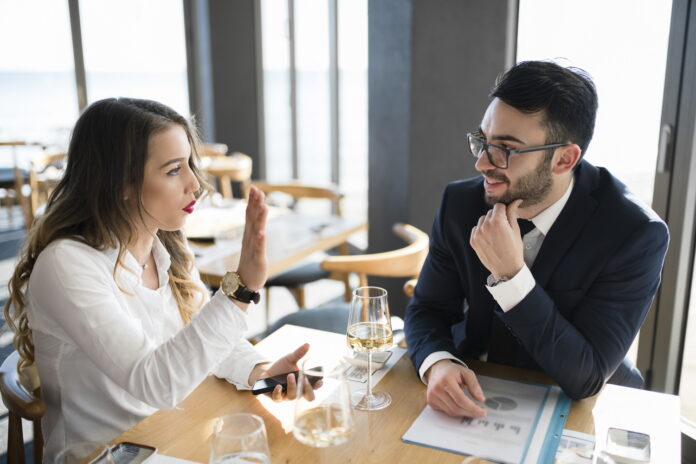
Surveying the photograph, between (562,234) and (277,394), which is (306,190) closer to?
(562,234)

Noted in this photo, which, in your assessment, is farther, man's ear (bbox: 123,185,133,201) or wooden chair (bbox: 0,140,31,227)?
wooden chair (bbox: 0,140,31,227)

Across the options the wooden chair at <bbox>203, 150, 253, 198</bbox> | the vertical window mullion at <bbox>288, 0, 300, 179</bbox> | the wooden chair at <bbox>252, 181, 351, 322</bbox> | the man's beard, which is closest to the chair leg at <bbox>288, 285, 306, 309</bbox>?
the wooden chair at <bbox>252, 181, 351, 322</bbox>

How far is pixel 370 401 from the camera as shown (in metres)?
1.22

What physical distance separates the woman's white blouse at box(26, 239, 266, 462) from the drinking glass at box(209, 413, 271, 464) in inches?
15.7

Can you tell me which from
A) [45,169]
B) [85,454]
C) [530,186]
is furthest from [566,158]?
[45,169]

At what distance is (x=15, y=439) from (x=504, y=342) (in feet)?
4.12

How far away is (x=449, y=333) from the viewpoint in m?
1.57

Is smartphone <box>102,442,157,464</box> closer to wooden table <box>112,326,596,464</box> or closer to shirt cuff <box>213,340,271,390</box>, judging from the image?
wooden table <box>112,326,596,464</box>

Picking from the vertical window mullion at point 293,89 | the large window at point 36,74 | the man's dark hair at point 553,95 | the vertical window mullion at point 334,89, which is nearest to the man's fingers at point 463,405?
the man's dark hair at point 553,95

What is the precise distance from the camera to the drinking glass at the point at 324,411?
0.87 meters

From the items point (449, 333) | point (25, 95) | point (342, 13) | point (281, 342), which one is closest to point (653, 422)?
point (449, 333)

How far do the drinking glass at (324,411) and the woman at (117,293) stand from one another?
0.35 m

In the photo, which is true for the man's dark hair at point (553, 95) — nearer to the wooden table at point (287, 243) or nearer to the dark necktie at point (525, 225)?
the dark necktie at point (525, 225)

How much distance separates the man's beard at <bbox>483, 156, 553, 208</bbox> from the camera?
148 cm
